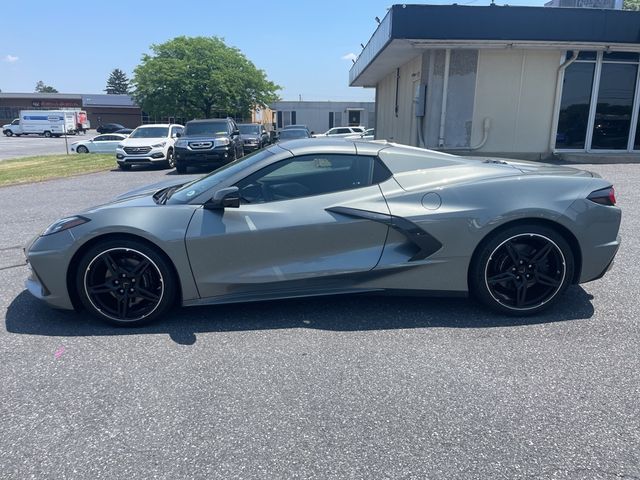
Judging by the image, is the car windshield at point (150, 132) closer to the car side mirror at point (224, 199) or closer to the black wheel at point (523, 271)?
the car side mirror at point (224, 199)

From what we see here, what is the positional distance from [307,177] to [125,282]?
1.65 m

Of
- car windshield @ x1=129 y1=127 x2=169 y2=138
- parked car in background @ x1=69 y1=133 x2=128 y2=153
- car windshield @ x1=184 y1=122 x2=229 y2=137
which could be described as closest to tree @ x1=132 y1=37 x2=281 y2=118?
parked car in background @ x1=69 y1=133 x2=128 y2=153

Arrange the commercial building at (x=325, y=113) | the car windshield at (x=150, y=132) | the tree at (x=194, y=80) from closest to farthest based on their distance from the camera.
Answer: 1. the car windshield at (x=150, y=132)
2. the tree at (x=194, y=80)
3. the commercial building at (x=325, y=113)

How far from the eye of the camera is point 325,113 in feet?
194

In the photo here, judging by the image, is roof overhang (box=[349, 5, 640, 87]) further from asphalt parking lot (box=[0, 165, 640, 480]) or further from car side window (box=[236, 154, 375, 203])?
asphalt parking lot (box=[0, 165, 640, 480])

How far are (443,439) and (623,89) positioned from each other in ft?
57.0

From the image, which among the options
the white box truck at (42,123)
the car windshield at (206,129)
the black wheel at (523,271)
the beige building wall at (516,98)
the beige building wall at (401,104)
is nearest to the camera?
the black wheel at (523,271)

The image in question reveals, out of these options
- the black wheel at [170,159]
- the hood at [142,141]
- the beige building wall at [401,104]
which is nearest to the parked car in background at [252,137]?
the black wheel at [170,159]

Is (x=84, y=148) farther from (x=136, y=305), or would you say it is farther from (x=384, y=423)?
(x=384, y=423)

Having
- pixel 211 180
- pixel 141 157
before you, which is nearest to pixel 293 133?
pixel 141 157

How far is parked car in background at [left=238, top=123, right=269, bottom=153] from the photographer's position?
21.9m

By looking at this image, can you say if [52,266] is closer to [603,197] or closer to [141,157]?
[603,197]

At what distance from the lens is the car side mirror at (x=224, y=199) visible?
3680mm

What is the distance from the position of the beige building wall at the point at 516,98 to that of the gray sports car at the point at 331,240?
504 inches
